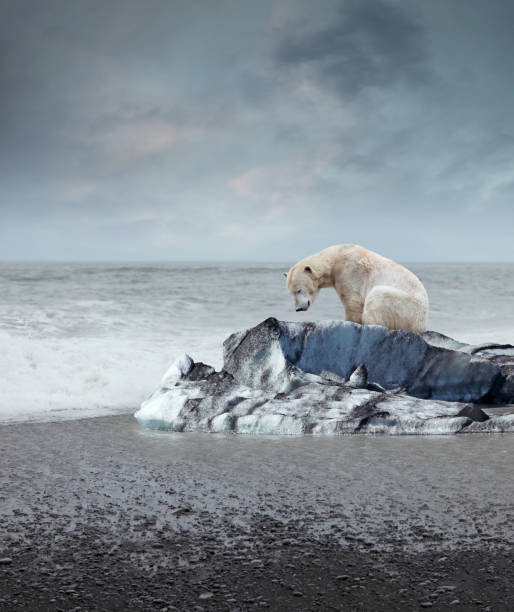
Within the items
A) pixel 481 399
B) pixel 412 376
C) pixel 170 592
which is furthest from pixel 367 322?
pixel 170 592

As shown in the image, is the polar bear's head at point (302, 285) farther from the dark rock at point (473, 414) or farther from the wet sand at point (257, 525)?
the wet sand at point (257, 525)

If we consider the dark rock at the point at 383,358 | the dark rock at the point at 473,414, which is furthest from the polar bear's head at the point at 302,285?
the dark rock at the point at 473,414

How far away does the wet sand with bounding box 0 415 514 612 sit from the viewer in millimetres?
1795

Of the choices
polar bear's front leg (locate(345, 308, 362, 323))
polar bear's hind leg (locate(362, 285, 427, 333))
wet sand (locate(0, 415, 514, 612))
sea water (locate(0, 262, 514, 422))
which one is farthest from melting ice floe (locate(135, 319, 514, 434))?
sea water (locate(0, 262, 514, 422))

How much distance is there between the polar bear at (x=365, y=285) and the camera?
5844 millimetres

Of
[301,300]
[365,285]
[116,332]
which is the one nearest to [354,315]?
[365,285]

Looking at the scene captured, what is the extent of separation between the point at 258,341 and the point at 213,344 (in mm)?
4121

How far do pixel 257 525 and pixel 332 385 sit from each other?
7.76ft

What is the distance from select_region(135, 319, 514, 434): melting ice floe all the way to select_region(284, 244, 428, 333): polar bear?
18.3 inches

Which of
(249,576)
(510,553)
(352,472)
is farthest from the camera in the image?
(352,472)

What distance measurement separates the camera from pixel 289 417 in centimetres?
408

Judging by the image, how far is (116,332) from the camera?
10992 millimetres

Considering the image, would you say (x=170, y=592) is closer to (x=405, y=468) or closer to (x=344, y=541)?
(x=344, y=541)

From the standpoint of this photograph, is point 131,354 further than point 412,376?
Yes
